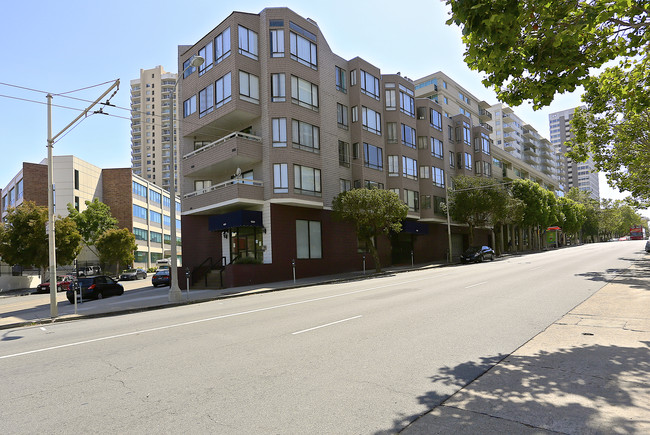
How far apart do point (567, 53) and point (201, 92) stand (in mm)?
25476

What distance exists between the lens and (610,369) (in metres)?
5.63

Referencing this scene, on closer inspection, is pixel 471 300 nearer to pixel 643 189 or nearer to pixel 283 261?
pixel 283 261

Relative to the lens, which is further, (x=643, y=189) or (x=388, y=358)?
(x=643, y=189)

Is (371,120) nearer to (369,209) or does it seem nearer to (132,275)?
(369,209)

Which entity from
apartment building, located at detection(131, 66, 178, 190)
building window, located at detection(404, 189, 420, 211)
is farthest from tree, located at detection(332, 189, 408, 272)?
apartment building, located at detection(131, 66, 178, 190)

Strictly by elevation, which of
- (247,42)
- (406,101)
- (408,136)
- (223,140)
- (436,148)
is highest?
(247,42)

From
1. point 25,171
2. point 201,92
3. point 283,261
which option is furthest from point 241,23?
point 25,171

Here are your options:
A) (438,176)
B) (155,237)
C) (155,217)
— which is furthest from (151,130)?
(438,176)

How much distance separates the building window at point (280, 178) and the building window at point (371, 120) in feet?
33.9

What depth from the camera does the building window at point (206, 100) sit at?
27.6m

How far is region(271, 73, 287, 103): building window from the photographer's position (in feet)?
86.6

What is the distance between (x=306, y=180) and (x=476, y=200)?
22616mm

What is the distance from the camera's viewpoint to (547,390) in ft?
16.1

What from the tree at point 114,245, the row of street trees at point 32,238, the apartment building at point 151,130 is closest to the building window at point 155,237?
the tree at point 114,245
